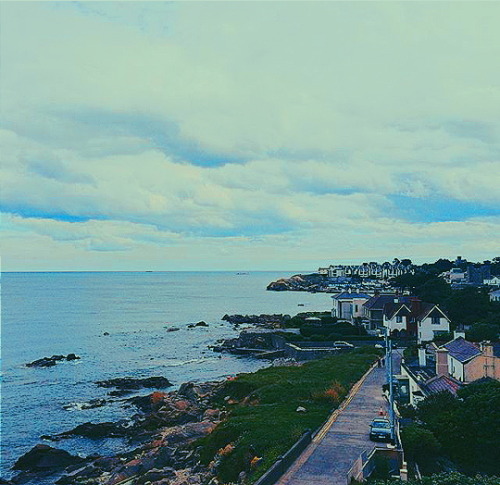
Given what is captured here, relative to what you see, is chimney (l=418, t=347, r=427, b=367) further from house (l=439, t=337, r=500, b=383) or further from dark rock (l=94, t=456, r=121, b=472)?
dark rock (l=94, t=456, r=121, b=472)

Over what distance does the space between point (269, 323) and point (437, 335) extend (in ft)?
178

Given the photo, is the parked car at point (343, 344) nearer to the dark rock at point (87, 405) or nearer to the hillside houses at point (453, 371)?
the dark rock at point (87, 405)

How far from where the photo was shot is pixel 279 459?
72.1ft

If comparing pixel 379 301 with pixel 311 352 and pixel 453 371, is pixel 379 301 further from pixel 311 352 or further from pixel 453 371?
pixel 453 371

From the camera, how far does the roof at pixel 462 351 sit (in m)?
30.8

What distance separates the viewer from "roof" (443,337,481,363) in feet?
101

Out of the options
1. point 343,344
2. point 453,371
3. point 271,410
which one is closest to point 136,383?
point 343,344

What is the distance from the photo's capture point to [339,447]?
24.8 metres

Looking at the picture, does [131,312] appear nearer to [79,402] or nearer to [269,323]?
[269,323]

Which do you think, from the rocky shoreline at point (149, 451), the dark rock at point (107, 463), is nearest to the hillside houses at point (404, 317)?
the rocky shoreline at point (149, 451)

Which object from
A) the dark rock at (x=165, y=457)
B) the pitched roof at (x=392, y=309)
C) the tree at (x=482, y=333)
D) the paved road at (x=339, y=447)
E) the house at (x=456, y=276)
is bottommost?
the dark rock at (x=165, y=457)

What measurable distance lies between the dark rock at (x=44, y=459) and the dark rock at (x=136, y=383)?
2188 centimetres

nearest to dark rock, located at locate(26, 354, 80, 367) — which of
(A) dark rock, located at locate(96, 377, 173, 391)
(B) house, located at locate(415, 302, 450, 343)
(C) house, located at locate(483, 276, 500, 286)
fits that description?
(A) dark rock, located at locate(96, 377, 173, 391)

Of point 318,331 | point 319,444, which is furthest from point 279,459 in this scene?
point 318,331
